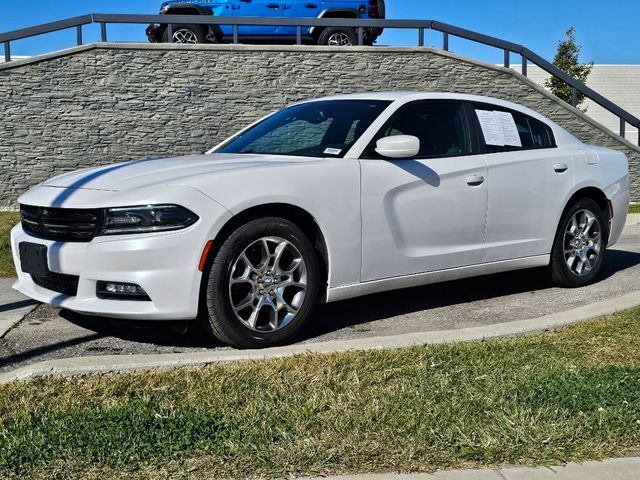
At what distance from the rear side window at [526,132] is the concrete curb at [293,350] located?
1402mm

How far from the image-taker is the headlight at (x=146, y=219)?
4.42m

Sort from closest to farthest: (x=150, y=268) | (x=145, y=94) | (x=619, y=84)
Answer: (x=150, y=268), (x=145, y=94), (x=619, y=84)

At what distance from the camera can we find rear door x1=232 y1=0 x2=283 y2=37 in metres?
16.9

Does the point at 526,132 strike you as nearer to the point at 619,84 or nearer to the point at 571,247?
the point at 571,247

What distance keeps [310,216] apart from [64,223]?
4.79 ft

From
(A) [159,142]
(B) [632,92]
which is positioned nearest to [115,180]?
(A) [159,142]

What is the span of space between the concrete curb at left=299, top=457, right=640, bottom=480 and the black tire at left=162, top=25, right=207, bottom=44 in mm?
15008

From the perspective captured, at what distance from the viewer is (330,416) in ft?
11.6

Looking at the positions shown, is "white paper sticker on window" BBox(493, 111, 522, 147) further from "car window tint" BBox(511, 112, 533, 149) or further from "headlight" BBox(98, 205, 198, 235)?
"headlight" BBox(98, 205, 198, 235)

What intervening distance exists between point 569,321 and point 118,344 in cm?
293

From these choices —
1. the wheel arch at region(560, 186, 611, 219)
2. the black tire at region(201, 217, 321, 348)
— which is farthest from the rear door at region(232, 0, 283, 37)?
the black tire at region(201, 217, 321, 348)

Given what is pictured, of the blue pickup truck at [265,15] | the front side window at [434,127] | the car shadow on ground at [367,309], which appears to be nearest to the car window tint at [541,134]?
the front side window at [434,127]

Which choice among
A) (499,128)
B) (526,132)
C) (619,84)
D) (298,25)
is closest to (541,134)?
(526,132)

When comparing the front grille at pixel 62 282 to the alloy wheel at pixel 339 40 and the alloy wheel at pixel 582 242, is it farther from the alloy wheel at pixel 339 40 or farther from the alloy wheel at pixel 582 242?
the alloy wheel at pixel 339 40
